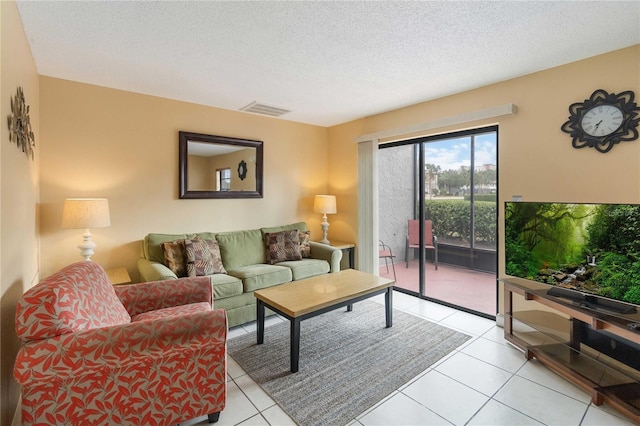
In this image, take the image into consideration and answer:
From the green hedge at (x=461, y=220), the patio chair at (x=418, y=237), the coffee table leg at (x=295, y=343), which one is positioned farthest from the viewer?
the patio chair at (x=418, y=237)

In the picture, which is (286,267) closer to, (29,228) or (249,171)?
(249,171)

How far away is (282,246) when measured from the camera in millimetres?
3896

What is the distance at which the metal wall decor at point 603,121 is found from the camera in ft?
7.54

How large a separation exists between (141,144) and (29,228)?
1369 mm

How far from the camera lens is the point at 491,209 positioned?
3270 mm

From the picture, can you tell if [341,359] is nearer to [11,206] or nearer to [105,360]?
[105,360]

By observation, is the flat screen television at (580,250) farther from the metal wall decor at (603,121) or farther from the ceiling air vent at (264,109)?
the ceiling air vent at (264,109)

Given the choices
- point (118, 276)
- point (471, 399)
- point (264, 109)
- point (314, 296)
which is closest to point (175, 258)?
point (118, 276)

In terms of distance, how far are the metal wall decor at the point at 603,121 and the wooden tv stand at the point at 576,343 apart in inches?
50.3

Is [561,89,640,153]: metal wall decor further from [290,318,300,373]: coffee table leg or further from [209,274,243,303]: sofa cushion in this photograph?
[209,274,243,303]: sofa cushion

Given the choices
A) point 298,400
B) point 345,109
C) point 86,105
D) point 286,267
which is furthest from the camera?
point 345,109

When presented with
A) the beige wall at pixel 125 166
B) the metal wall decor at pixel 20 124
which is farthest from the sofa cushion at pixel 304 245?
the metal wall decor at pixel 20 124

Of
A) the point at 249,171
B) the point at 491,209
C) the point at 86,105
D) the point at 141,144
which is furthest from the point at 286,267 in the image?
the point at 86,105

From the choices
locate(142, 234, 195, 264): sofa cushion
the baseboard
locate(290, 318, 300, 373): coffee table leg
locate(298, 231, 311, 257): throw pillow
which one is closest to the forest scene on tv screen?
the baseboard
